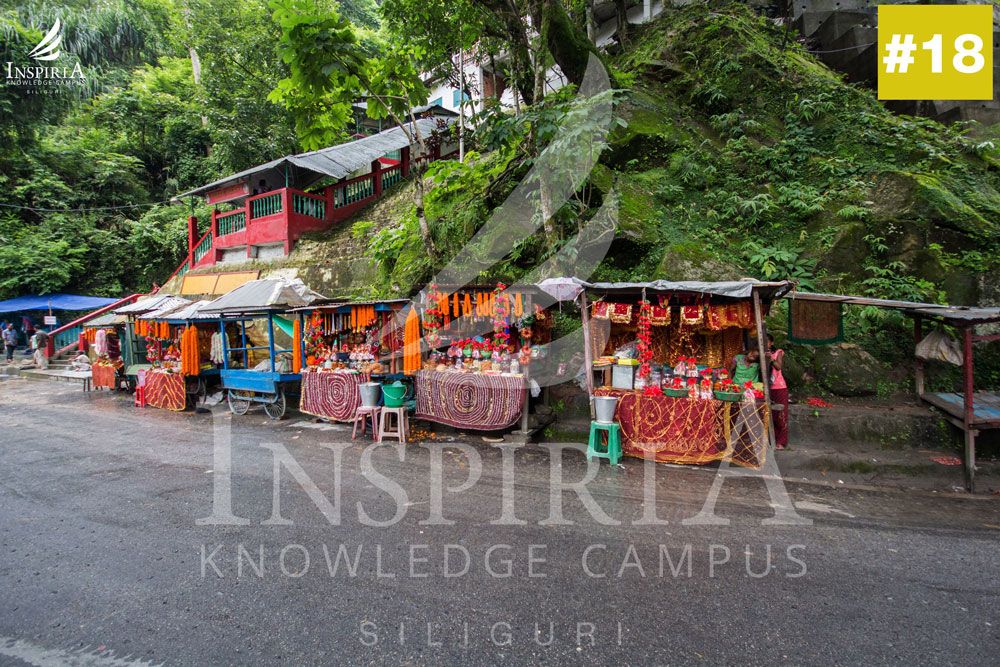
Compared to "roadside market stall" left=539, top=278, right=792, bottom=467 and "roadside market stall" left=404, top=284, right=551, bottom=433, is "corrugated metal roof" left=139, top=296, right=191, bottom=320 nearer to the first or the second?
"roadside market stall" left=404, top=284, right=551, bottom=433

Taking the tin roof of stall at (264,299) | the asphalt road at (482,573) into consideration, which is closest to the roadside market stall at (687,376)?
the asphalt road at (482,573)

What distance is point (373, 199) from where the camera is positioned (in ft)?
64.4

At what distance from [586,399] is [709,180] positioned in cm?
713

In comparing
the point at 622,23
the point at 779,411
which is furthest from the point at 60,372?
the point at 622,23

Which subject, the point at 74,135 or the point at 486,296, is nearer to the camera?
the point at 486,296

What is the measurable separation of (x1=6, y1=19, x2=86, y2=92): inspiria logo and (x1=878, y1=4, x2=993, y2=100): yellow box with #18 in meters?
26.4

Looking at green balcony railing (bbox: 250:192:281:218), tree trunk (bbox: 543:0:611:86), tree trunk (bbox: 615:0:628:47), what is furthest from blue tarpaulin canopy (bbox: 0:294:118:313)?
tree trunk (bbox: 615:0:628:47)

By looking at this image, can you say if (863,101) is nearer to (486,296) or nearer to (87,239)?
(486,296)

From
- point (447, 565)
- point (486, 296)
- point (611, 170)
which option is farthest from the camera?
point (611, 170)

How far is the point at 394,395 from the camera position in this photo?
27.6 ft

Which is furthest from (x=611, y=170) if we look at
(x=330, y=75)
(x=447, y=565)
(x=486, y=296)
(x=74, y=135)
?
(x=74, y=135)

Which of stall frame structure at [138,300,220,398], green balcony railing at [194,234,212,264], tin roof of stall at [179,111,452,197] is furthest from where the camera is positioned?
green balcony railing at [194,234,212,264]

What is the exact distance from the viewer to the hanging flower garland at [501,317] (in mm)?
8109

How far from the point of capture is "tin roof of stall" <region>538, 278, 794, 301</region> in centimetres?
645
